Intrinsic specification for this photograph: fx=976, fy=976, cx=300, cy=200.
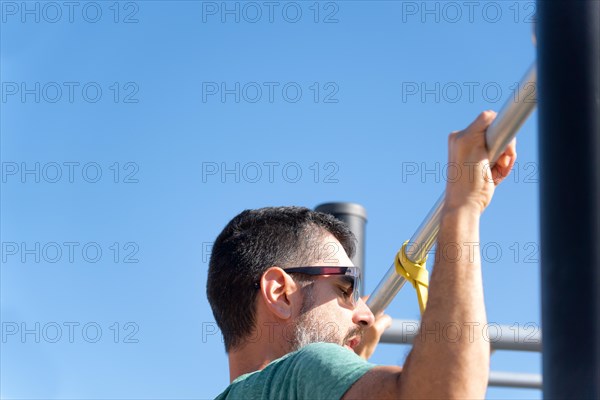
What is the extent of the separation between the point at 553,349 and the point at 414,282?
5.20ft

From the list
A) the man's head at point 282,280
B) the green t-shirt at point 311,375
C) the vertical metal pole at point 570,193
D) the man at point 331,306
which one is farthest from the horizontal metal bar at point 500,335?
the vertical metal pole at point 570,193

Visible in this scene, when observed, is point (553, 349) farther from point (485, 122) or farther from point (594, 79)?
point (485, 122)

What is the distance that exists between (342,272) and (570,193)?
1703mm

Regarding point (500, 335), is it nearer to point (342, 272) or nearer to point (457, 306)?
point (342, 272)

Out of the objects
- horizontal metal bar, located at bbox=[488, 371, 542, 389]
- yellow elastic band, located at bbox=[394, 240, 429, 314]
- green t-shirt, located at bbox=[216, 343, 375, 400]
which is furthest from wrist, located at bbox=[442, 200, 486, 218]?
horizontal metal bar, located at bbox=[488, 371, 542, 389]

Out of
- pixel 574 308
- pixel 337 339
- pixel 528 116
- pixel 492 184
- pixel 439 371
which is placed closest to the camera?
pixel 574 308

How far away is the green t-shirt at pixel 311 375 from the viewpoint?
206 centimetres

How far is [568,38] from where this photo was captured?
128 centimetres

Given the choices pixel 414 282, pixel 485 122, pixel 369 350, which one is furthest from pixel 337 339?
pixel 485 122

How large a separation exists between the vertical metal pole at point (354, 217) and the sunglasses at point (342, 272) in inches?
19.1

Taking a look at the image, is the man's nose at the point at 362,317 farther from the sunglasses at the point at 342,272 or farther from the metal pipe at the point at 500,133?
the metal pipe at the point at 500,133

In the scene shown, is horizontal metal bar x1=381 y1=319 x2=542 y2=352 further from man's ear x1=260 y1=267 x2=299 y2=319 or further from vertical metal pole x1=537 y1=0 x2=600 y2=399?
vertical metal pole x1=537 y1=0 x2=600 y2=399

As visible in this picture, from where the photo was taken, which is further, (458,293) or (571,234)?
(458,293)

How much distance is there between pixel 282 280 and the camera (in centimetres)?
282
